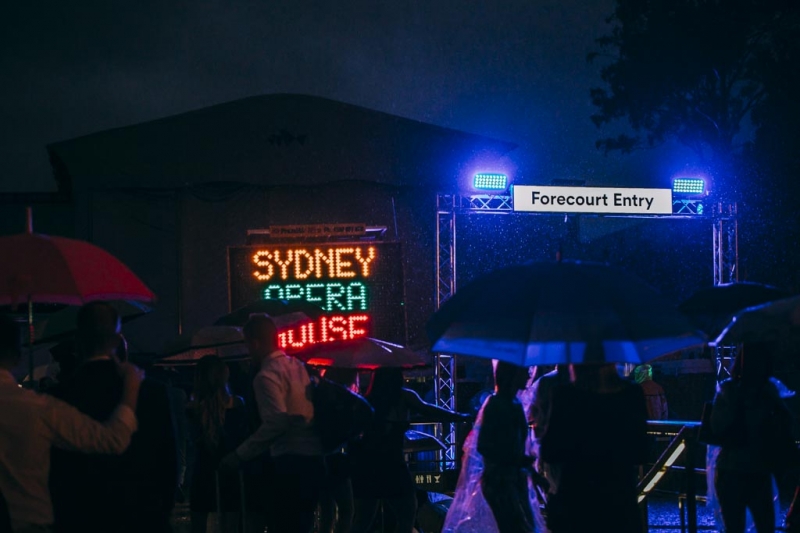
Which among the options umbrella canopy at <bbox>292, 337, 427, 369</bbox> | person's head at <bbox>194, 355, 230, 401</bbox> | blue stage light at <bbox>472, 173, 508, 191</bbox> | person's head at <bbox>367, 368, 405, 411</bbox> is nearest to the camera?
person's head at <bbox>194, 355, 230, 401</bbox>

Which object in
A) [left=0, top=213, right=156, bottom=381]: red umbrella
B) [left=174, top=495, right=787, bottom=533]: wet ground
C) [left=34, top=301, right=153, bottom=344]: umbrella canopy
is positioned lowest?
[left=174, top=495, right=787, bottom=533]: wet ground

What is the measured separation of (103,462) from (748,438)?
4.25 meters

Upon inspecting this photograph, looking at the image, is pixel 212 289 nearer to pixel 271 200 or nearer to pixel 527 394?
pixel 271 200

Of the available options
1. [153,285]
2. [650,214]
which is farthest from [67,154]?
[650,214]

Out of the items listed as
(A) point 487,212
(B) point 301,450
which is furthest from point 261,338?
(A) point 487,212

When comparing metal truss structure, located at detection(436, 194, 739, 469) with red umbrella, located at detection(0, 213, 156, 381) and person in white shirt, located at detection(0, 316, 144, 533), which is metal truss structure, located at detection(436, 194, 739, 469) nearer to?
red umbrella, located at detection(0, 213, 156, 381)

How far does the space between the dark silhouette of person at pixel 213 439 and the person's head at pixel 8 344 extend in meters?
2.68

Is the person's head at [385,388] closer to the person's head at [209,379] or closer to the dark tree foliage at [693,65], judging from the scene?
the person's head at [209,379]

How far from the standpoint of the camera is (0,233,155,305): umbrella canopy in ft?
18.1

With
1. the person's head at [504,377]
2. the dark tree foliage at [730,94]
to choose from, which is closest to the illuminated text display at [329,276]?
the person's head at [504,377]

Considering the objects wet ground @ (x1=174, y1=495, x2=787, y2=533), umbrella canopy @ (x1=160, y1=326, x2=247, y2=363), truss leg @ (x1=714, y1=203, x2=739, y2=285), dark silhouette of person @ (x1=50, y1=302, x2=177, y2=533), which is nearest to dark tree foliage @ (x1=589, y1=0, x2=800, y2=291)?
truss leg @ (x1=714, y1=203, x2=739, y2=285)

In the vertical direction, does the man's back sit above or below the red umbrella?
below

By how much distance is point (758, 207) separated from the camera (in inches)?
1065

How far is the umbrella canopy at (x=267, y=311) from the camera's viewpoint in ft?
36.7
